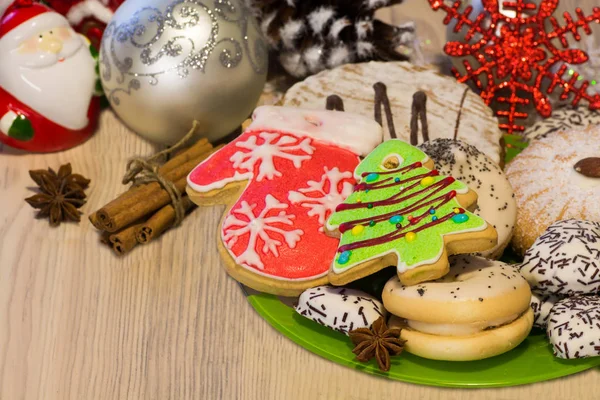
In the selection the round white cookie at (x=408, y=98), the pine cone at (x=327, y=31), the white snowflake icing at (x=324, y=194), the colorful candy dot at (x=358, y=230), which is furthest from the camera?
the pine cone at (x=327, y=31)

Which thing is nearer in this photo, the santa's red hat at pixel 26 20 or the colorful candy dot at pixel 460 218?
the colorful candy dot at pixel 460 218

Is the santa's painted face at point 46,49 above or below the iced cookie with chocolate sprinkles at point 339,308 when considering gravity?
above

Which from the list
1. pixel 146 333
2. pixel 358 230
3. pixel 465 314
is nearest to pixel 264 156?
pixel 358 230

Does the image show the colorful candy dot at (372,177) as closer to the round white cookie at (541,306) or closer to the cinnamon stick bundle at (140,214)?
the round white cookie at (541,306)

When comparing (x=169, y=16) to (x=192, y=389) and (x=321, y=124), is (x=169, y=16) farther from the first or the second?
(x=192, y=389)

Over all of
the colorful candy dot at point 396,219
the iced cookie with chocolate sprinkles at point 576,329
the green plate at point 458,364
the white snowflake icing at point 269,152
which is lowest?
the green plate at point 458,364

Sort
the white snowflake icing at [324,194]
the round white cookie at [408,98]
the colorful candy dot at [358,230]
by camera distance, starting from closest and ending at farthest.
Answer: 1. the colorful candy dot at [358,230]
2. the white snowflake icing at [324,194]
3. the round white cookie at [408,98]

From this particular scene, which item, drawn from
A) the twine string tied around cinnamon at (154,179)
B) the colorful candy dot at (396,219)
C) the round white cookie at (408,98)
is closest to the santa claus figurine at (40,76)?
the twine string tied around cinnamon at (154,179)
